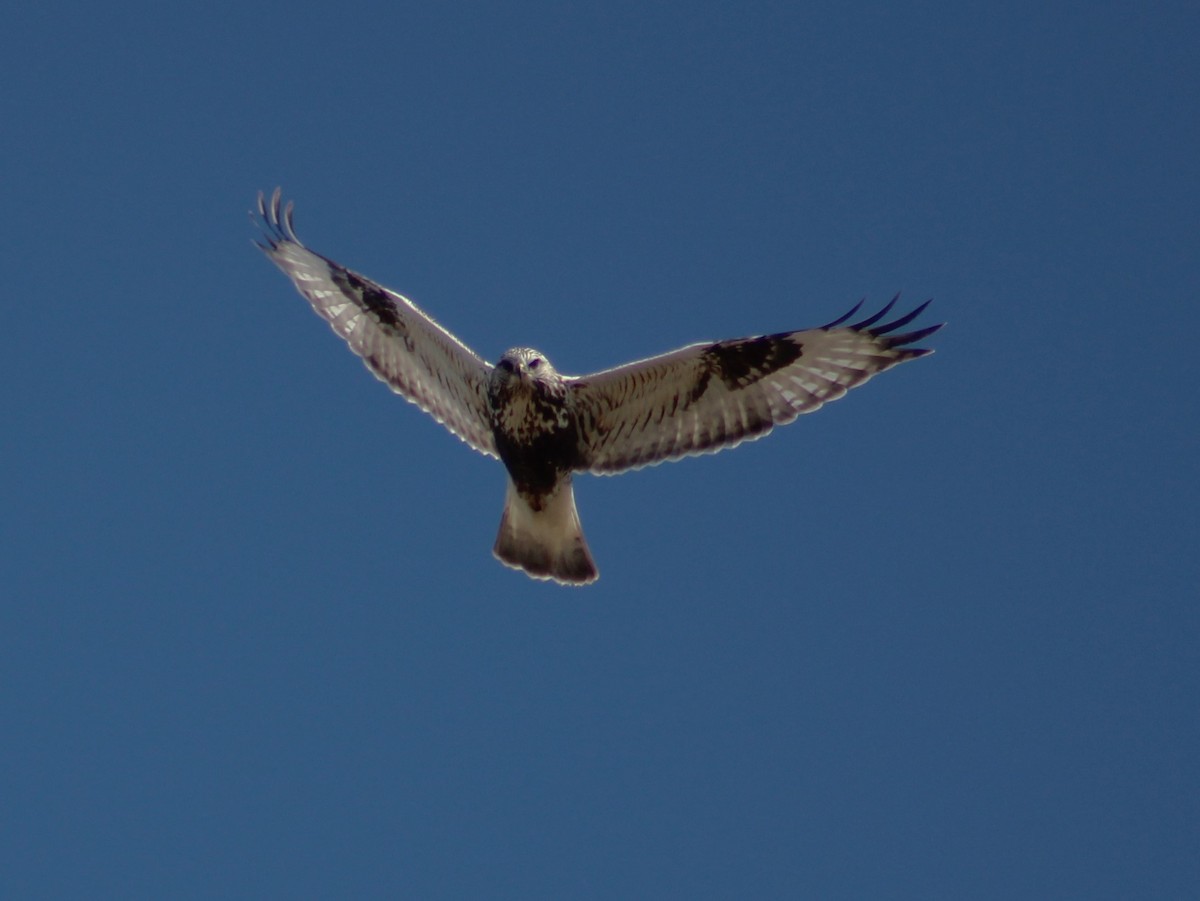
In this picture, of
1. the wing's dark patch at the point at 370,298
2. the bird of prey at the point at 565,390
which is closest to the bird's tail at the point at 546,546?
the bird of prey at the point at 565,390

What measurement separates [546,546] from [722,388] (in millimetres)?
1441

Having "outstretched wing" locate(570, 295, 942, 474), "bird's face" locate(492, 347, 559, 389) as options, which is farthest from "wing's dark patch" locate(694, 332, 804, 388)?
"bird's face" locate(492, 347, 559, 389)

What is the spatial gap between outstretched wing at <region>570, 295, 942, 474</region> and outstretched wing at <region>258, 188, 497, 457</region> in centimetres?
74

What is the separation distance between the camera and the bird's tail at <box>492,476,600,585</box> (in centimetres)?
1073

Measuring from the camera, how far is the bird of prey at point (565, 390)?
10.2m

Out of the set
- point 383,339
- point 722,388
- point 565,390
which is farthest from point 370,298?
point 722,388

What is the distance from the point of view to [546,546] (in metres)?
10.7

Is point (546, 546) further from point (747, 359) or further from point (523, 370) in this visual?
point (747, 359)

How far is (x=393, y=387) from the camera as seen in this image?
1080 centimetres

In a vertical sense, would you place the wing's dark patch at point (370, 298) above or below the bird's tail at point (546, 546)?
above

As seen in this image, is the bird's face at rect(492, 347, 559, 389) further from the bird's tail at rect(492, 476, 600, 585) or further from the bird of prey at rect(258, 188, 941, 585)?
the bird's tail at rect(492, 476, 600, 585)

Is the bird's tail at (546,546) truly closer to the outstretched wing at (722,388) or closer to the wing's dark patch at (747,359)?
the outstretched wing at (722,388)

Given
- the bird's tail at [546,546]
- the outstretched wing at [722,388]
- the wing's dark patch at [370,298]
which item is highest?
the wing's dark patch at [370,298]

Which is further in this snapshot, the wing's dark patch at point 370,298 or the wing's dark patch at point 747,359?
the wing's dark patch at point 370,298
